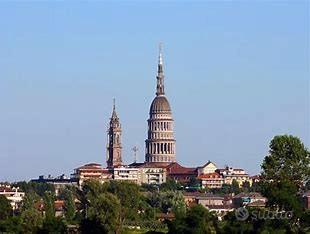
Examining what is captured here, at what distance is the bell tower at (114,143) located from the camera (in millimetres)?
175375

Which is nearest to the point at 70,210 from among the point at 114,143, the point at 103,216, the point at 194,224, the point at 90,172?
the point at 103,216

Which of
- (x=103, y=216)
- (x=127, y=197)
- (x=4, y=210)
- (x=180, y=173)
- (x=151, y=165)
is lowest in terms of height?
(x=103, y=216)

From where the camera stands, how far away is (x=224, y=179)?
176625mm

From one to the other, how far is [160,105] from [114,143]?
11.2 m

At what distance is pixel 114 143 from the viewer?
17538 centimetres

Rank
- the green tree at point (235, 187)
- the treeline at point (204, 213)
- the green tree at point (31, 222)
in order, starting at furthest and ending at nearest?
the green tree at point (235, 187) → the green tree at point (31, 222) → the treeline at point (204, 213)

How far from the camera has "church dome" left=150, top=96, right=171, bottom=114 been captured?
183250 mm

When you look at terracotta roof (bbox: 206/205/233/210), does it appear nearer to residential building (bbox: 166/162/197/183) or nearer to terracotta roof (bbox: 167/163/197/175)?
residential building (bbox: 166/162/197/183)

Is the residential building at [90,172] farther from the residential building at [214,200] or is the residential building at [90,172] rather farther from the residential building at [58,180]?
the residential building at [214,200]

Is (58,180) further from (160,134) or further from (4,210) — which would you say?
(4,210)

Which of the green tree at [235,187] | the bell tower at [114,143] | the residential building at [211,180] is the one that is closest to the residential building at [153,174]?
the bell tower at [114,143]

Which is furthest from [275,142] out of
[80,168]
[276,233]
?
[80,168]

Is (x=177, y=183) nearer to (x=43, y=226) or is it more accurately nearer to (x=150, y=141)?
(x=150, y=141)

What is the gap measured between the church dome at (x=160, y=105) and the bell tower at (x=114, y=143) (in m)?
→ 6.66
